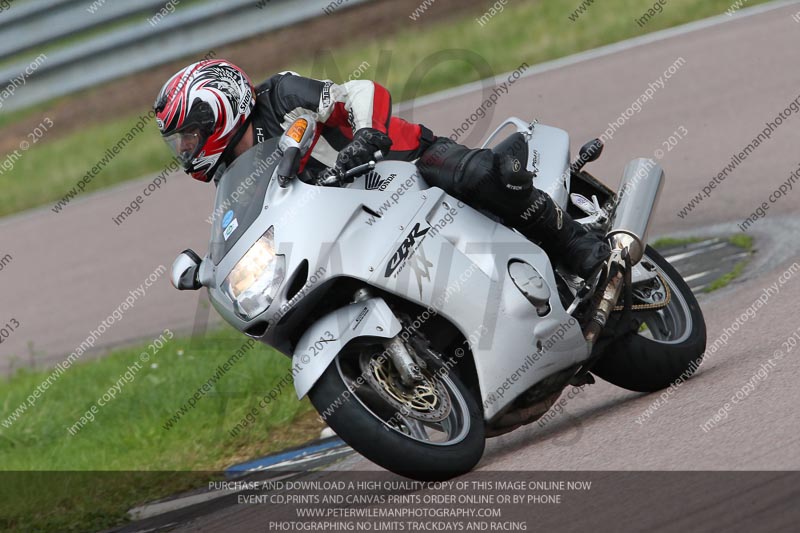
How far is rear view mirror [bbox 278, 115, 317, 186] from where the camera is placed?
Result: 4.46 metres

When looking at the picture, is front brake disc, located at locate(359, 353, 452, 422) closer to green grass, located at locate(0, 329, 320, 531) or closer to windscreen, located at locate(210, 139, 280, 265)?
windscreen, located at locate(210, 139, 280, 265)

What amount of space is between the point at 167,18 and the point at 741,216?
740cm

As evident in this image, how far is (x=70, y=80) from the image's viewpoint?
13.4 metres

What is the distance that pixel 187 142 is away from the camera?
4.80 m

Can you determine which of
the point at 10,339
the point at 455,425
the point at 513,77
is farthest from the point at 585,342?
the point at 513,77

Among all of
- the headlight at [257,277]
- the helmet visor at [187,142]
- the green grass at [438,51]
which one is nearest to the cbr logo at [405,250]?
the headlight at [257,277]

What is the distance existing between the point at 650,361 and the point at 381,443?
150cm

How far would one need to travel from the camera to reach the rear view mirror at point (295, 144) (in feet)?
14.6

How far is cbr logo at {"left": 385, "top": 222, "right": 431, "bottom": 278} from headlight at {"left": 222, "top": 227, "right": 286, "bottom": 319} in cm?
37

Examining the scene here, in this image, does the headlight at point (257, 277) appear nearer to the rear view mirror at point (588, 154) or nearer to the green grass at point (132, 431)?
the green grass at point (132, 431)

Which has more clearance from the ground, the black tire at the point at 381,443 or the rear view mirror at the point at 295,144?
the rear view mirror at the point at 295,144

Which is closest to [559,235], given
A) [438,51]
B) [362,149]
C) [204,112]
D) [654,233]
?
[362,149]

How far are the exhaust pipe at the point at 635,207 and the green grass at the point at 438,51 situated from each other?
20.9 ft

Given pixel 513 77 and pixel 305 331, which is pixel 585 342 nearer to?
pixel 305 331
